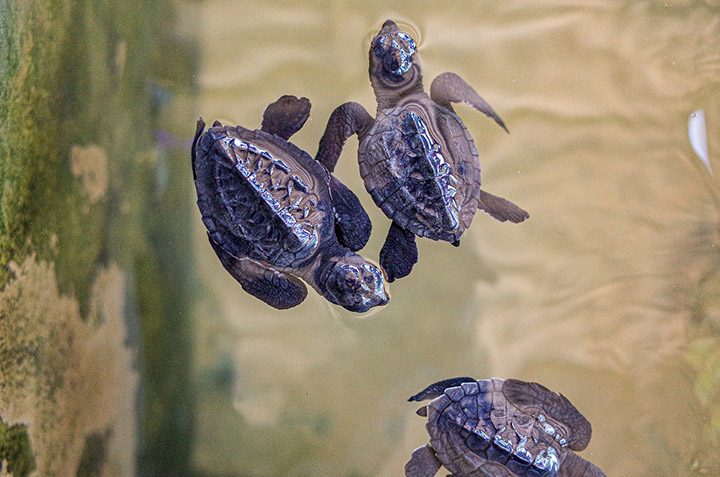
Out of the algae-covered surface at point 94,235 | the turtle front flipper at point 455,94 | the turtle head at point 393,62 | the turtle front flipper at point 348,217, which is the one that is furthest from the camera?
the turtle front flipper at point 455,94

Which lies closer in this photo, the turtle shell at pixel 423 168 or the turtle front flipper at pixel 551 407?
the turtle shell at pixel 423 168

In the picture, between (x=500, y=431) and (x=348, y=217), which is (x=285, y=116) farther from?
(x=500, y=431)

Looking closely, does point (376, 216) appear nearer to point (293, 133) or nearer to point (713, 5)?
point (293, 133)

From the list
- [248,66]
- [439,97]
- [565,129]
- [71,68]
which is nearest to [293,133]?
[248,66]

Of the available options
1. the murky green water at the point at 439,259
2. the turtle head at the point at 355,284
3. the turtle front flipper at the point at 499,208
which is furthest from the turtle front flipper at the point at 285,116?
the turtle front flipper at the point at 499,208

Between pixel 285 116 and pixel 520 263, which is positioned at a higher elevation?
pixel 285 116

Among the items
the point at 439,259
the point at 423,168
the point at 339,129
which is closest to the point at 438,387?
the point at 439,259

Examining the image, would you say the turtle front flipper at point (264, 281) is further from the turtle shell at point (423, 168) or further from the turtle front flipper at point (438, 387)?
the turtle front flipper at point (438, 387)
